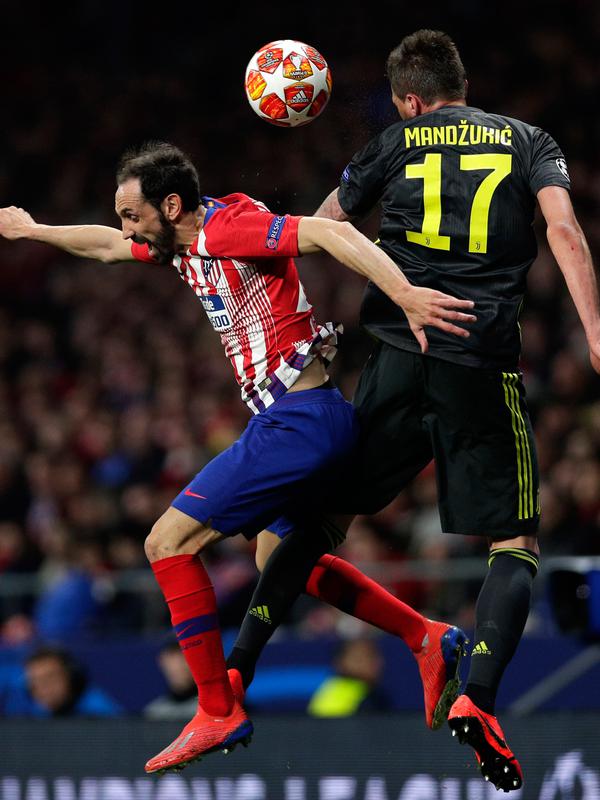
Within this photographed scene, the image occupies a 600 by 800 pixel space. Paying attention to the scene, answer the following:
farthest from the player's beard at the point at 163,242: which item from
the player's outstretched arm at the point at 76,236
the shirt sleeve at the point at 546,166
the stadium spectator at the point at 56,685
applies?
the stadium spectator at the point at 56,685

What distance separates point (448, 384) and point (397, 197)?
2.09 feet

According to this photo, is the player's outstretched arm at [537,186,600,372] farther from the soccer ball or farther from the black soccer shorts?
the soccer ball

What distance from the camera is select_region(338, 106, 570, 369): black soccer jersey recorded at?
4.48m

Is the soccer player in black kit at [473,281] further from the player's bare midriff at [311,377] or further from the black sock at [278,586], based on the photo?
the black sock at [278,586]

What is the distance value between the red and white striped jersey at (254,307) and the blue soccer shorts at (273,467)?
0.37ft

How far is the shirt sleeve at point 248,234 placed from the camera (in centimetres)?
436

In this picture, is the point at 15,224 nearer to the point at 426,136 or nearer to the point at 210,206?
the point at 210,206

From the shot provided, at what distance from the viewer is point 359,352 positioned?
10508 mm

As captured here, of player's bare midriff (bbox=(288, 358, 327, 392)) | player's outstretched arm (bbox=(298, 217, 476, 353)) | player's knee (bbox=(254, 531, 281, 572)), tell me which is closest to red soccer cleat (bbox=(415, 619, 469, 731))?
player's knee (bbox=(254, 531, 281, 572))

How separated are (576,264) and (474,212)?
418 millimetres

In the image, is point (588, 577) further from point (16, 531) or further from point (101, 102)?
point (101, 102)

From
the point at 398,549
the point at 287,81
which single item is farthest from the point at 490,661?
the point at 398,549

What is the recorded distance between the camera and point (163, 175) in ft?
15.1

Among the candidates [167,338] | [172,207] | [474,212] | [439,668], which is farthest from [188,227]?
[167,338]
